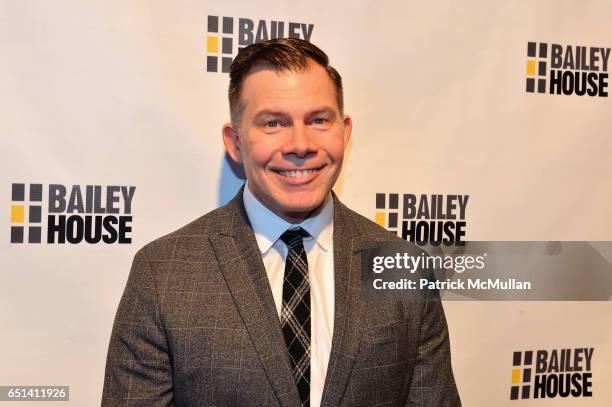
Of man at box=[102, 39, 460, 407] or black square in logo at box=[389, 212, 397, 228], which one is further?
black square in logo at box=[389, 212, 397, 228]

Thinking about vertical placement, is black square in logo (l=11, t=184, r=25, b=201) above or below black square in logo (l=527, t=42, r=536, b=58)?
below

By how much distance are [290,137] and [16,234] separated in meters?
0.76

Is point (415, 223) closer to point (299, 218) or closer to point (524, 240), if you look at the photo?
point (524, 240)

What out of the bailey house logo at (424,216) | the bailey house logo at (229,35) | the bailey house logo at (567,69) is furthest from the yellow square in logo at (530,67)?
the bailey house logo at (229,35)

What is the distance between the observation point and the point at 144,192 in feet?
5.50

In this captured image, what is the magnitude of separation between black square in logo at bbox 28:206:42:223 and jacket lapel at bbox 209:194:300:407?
0.54 m

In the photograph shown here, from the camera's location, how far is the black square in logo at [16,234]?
5.27ft

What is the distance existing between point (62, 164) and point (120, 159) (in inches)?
5.4

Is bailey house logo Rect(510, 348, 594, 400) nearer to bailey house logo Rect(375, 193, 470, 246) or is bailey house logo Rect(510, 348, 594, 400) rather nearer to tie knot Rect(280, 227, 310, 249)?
bailey house logo Rect(375, 193, 470, 246)

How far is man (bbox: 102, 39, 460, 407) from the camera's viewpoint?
1.24 metres

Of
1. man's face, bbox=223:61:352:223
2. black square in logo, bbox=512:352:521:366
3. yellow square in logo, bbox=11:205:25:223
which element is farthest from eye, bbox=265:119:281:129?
black square in logo, bbox=512:352:521:366

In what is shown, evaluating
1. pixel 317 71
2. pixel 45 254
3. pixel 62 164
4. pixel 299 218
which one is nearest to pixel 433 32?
pixel 317 71

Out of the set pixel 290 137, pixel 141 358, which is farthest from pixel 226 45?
pixel 141 358

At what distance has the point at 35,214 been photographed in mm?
1615
